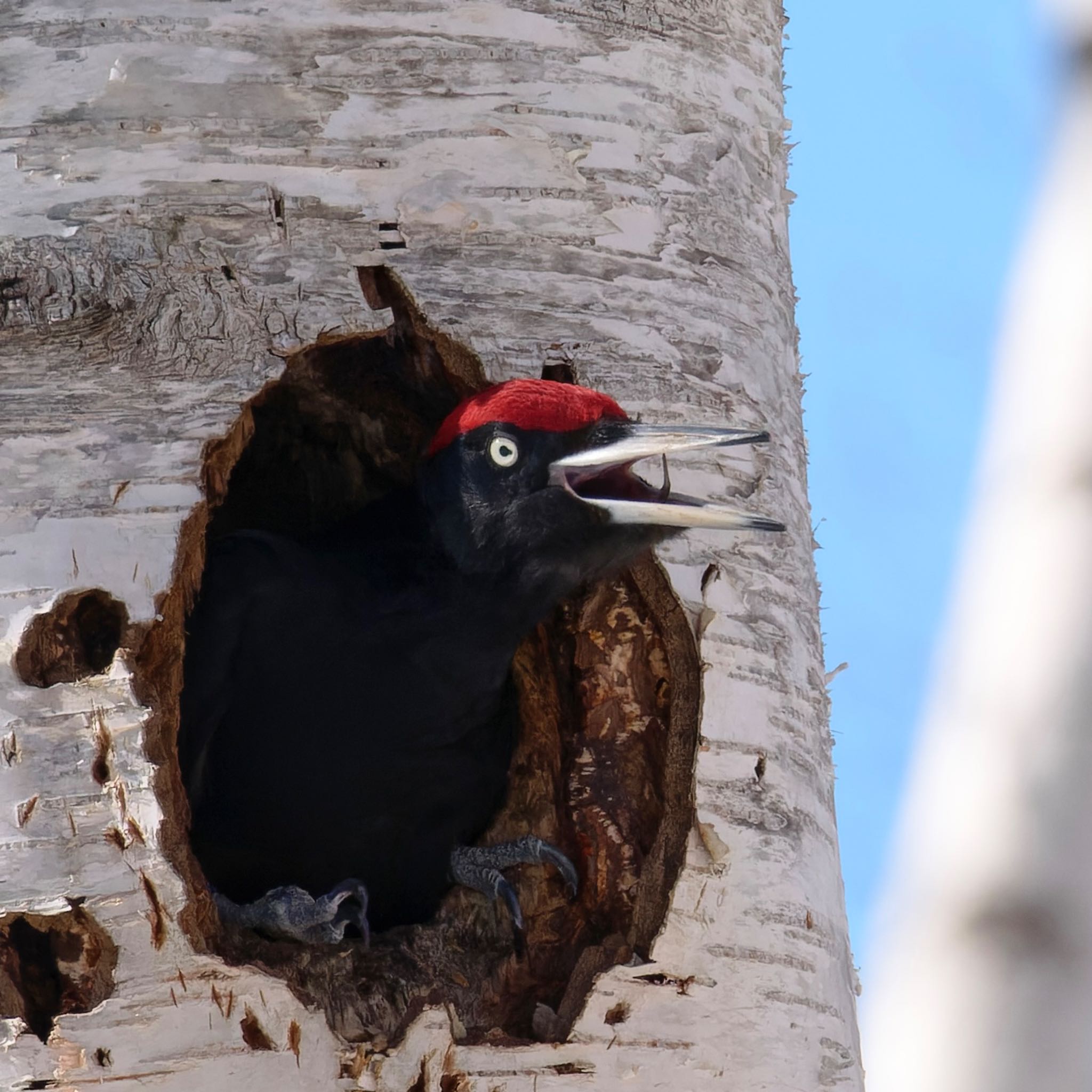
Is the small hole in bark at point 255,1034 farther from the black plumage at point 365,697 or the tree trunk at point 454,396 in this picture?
the black plumage at point 365,697

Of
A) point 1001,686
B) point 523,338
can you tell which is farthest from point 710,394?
point 1001,686

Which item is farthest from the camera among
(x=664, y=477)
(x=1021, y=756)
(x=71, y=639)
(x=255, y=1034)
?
(x=664, y=477)

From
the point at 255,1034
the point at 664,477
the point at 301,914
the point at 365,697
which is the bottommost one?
the point at 255,1034

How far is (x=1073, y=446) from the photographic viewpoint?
1459 millimetres

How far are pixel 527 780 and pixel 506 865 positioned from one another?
20cm

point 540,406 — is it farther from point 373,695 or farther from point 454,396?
point 373,695

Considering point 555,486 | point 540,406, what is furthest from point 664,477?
point 555,486

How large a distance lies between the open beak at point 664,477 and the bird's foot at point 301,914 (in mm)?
814

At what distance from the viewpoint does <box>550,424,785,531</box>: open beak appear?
257 centimetres

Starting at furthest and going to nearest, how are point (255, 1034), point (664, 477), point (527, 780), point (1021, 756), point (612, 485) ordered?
point (527, 780)
point (612, 485)
point (664, 477)
point (255, 1034)
point (1021, 756)

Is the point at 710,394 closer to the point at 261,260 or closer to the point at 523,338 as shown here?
the point at 523,338

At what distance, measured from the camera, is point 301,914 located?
3.00 m

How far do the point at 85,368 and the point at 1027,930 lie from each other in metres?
1.63

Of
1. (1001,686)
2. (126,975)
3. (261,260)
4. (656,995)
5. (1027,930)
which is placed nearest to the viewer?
(1027,930)
